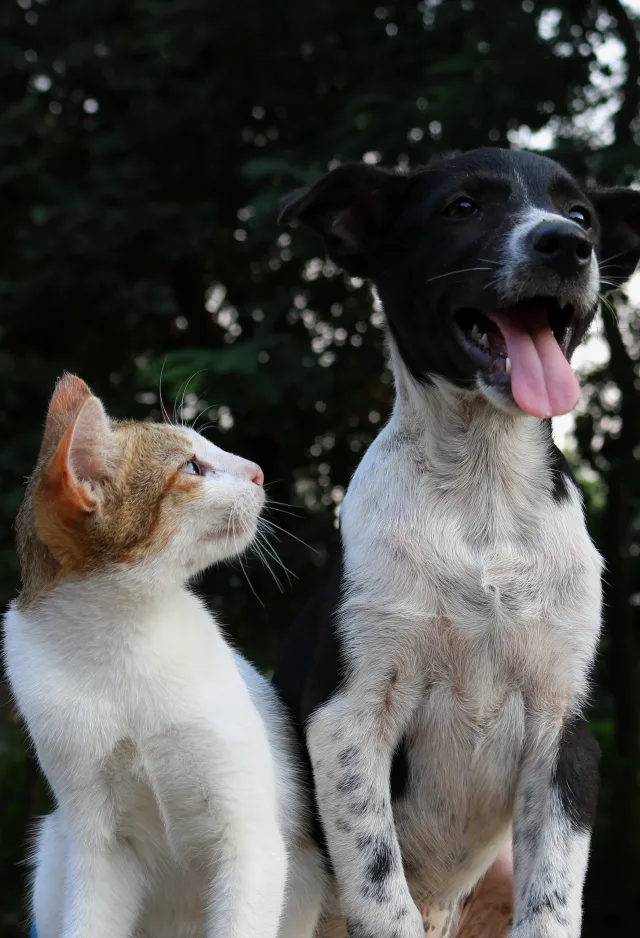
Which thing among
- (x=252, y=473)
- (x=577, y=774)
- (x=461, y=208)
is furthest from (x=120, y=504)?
(x=577, y=774)

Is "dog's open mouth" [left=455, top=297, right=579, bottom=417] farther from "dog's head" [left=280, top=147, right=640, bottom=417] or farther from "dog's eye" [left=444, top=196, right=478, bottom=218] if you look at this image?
"dog's eye" [left=444, top=196, right=478, bottom=218]

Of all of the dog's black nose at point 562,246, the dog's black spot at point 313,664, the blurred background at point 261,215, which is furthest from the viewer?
the blurred background at point 261,215

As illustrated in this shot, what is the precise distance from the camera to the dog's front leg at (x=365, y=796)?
2.42 meters

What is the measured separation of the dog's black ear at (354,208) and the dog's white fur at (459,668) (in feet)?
1.49

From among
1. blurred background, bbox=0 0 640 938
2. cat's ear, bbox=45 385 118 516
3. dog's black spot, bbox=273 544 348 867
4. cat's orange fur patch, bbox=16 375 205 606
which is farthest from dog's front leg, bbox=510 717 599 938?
blurred background, bbox=0 0 640 938

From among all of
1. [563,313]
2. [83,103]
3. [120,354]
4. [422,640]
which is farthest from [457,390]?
[83,103]

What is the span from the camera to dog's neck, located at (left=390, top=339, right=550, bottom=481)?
263cm

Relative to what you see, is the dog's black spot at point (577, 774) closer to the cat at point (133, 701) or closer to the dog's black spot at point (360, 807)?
the dog's black spot at point (360, 807)

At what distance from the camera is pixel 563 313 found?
252cm

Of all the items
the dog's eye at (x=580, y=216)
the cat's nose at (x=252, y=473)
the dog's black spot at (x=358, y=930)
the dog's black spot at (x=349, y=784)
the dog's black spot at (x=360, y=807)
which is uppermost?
the dog's eye at (x=580, y=216)

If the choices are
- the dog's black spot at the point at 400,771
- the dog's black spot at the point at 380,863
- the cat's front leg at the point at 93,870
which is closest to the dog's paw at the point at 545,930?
the dog's black spot at the point at 380,863

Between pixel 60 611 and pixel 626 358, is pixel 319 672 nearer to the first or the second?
pixel 60 611

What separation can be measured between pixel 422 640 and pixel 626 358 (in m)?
5.04

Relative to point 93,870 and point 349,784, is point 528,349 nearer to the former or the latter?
point 349,784
